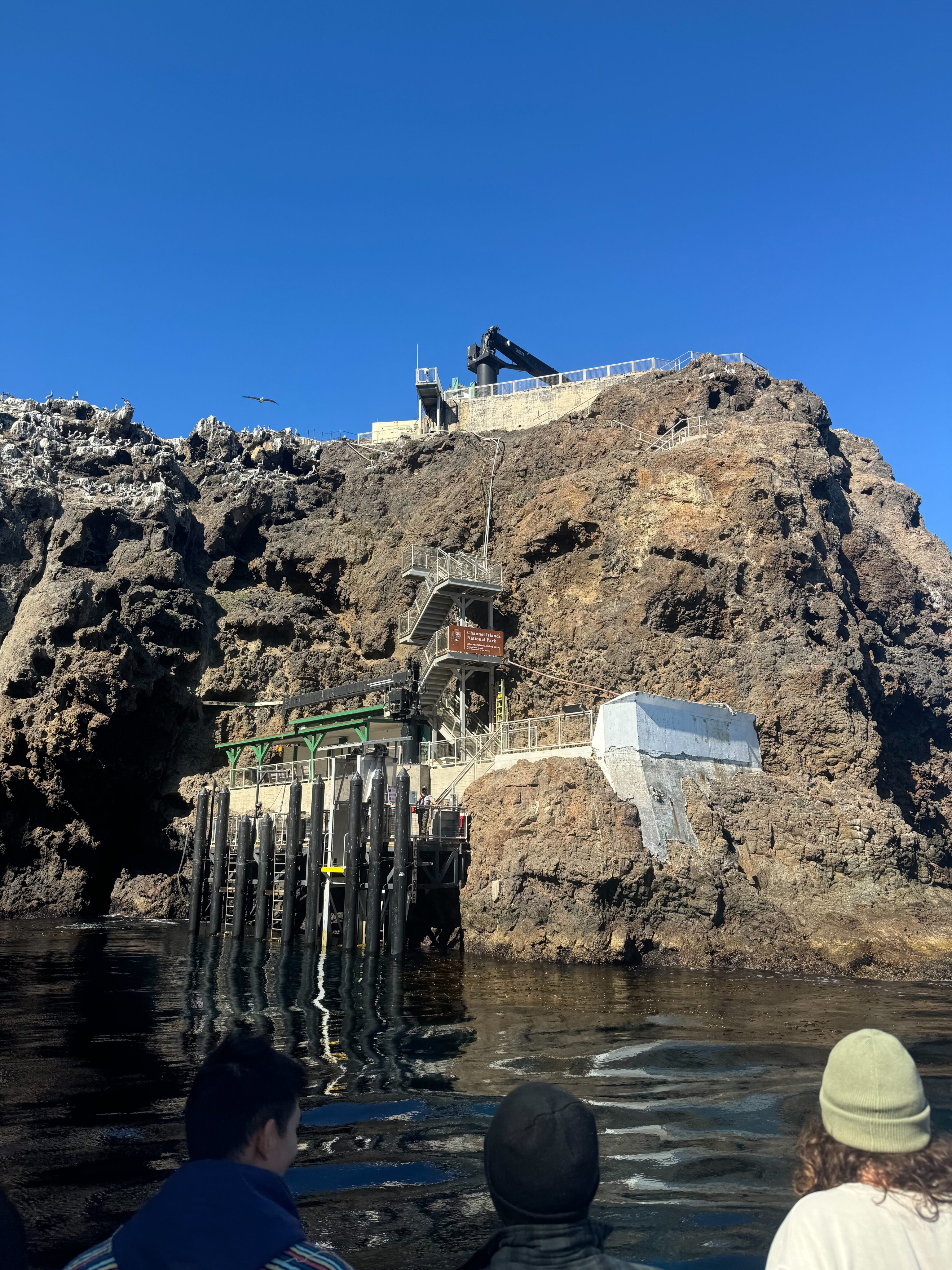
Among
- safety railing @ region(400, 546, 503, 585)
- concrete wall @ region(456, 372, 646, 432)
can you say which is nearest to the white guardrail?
safety railing @ region(400, 546, 503, 585)

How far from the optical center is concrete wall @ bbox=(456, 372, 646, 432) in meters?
44.3

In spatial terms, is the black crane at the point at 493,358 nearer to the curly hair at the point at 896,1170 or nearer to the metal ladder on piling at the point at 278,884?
the metal ladder on piling at the point at 278,884

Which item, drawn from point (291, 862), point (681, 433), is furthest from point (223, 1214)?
point (681, 433)

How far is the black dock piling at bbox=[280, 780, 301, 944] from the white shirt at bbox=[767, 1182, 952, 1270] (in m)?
23.4

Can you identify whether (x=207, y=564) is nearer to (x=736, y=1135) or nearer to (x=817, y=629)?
(x=817, y=629)

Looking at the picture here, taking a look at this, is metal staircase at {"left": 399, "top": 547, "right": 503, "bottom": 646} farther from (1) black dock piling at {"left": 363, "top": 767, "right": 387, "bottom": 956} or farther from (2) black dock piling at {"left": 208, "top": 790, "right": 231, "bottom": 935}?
(1) black dock piling at {"left": 363, "top": 767, "right": 387, "bottom": 956}

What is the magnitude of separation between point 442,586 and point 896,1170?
28.7 meters

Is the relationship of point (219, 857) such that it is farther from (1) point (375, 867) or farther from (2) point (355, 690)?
(1) point (375, 867)

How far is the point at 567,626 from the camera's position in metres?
30.5

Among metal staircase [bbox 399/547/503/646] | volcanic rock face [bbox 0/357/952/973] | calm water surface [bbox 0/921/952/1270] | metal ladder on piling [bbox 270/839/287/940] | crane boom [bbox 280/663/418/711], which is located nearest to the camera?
calm water surface [bbox 0/921/952/1270]

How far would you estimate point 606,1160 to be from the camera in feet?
22.4

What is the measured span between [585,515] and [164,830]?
1972 cm

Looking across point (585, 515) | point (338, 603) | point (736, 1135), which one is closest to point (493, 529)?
point (585, 515)

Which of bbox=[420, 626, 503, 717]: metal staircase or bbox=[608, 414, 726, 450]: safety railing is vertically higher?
bbox=[608, 414, 726, 450]: safety railing
